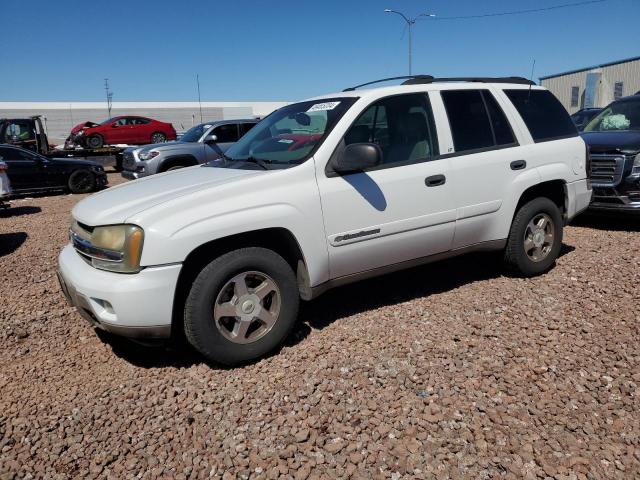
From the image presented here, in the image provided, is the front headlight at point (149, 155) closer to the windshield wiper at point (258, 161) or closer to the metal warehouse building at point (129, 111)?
the windshield wiper at point (258, 161)

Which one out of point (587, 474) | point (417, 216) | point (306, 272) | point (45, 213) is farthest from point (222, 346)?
point (45, 213)

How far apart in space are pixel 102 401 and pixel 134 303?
0.66 m

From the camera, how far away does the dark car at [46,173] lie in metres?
12.2

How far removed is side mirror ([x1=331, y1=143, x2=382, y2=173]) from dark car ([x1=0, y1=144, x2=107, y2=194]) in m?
11.1

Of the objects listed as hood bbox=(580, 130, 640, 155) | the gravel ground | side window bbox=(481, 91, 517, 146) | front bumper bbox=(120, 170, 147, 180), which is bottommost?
the gravel ground

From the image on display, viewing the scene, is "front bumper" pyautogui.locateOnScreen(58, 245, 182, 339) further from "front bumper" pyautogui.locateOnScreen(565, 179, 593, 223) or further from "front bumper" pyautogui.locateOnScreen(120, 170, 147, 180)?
"front bumper" pyautogui.locateOnScreen(120, 170, 147, 180)

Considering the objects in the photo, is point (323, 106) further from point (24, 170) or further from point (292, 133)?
point (24, 170)

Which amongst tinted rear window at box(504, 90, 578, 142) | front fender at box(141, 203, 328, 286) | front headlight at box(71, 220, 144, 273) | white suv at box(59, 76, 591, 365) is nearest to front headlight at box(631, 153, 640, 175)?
tinted rear window at box(504, 90, 578, 142)

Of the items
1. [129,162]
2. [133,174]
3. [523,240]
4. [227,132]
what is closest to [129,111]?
[227,132]

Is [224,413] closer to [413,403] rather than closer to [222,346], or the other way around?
[222,346]

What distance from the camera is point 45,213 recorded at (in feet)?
33.7

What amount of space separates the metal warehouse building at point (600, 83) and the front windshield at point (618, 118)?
28873 mm

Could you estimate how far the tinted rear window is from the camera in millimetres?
4761

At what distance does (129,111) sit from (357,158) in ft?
212
